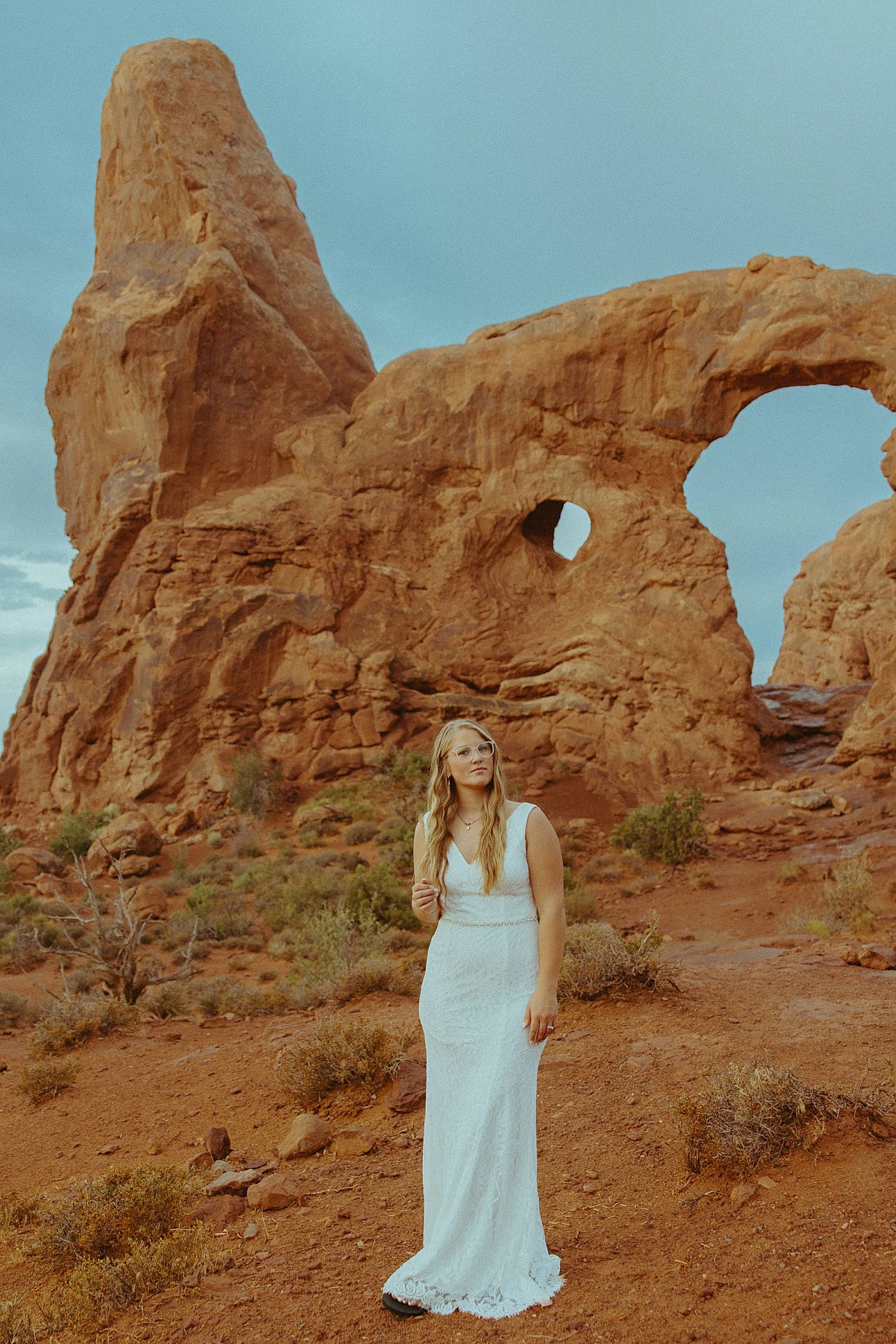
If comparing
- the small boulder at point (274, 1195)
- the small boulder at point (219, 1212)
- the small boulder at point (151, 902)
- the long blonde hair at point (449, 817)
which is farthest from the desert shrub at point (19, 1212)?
the small boulder at point (151, 902)

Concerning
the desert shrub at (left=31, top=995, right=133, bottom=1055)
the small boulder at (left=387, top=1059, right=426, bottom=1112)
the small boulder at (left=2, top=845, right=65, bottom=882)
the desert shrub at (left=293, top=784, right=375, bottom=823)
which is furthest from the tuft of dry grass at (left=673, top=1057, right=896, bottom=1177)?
the small boulder at (left=2, top=845, right=65, bottom=882)

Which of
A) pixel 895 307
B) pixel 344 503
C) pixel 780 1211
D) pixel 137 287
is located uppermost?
pixel 137 287

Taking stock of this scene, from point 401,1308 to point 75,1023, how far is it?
5.30 meters

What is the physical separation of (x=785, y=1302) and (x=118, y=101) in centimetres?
2796

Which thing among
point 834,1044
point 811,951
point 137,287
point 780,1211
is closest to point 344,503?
point 137,287

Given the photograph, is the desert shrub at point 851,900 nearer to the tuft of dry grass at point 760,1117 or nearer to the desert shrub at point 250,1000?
the desert shrub at point 250,1000

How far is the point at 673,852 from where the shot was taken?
1507 cm

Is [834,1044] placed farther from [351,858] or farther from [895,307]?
[895,307]

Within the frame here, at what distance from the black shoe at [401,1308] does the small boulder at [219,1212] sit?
126 cm

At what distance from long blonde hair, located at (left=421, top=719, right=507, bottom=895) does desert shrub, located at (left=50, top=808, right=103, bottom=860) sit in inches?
637

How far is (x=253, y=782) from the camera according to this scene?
1877cm

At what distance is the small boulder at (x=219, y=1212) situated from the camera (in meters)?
4.02

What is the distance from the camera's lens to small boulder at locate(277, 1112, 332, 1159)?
4.77 meters

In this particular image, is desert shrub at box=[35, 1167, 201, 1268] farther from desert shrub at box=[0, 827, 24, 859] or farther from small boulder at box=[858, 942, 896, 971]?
desert shrub at box=[0, 827, 24, 859]
